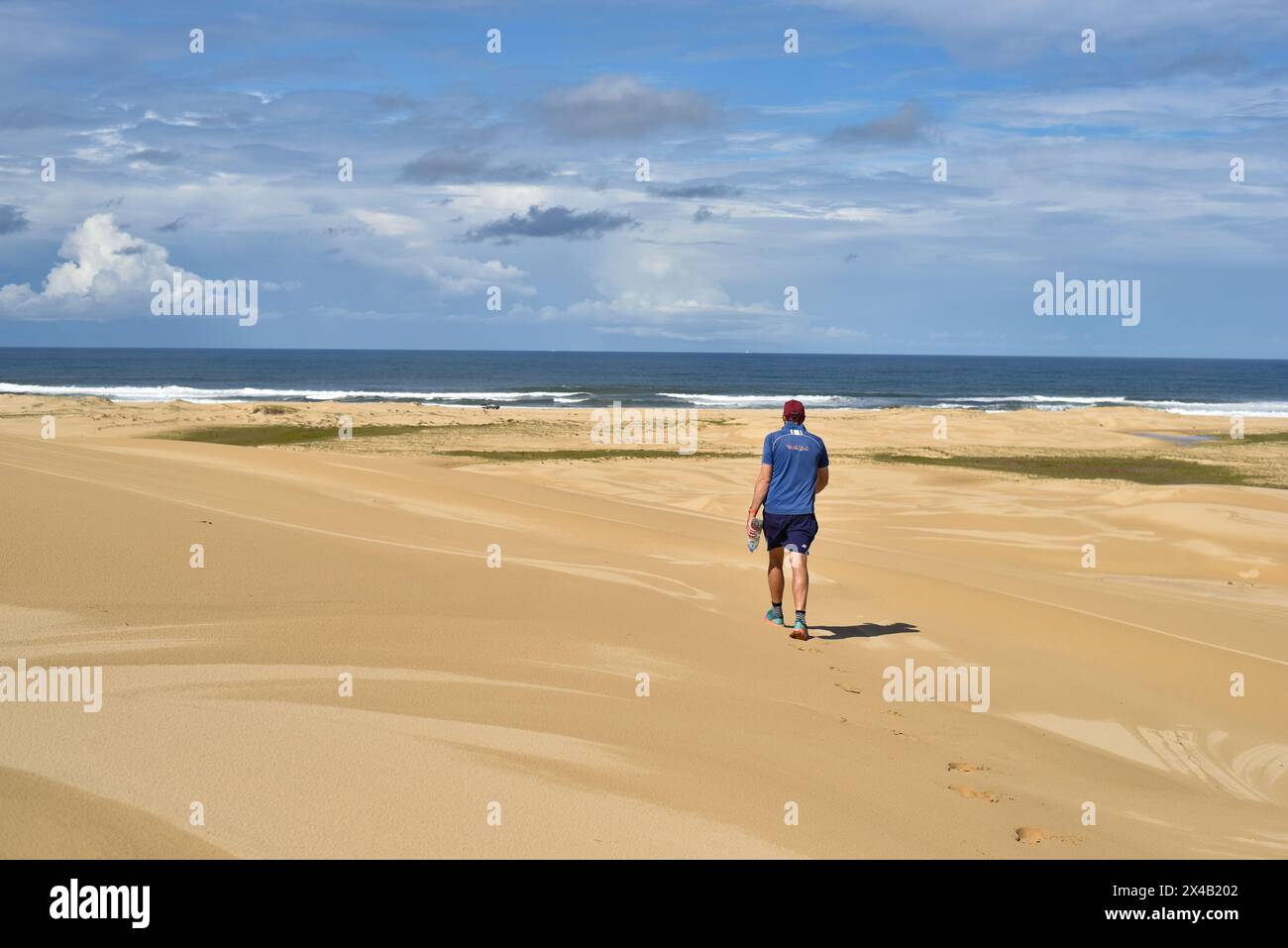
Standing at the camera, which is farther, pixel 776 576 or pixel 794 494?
pixel 776 576

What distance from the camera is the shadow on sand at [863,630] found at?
9703 mm

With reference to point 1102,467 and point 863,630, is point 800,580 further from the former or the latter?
point 1102,467

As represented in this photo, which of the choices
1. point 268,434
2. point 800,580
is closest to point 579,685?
point 800,580

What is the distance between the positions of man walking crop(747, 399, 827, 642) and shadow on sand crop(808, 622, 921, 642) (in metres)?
0.44

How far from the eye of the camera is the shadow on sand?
9.70 metres

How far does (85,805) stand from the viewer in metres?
3.99

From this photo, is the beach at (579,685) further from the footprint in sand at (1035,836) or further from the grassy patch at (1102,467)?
the grassy patch at (1102,467)

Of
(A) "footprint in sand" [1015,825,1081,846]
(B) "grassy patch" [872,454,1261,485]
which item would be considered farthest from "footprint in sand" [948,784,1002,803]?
(B) "grassy patch" [872,454,1261,485]

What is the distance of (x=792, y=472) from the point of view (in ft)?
30.5

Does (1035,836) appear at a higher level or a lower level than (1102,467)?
lower

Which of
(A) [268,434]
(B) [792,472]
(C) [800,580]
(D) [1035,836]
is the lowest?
(D) [1035,836]

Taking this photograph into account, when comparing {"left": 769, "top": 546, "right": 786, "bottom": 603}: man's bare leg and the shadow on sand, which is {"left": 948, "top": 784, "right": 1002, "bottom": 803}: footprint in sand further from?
Answer: {"left": 769, "top": 546, "right": 786, "bottom": 603}: man's bare leg

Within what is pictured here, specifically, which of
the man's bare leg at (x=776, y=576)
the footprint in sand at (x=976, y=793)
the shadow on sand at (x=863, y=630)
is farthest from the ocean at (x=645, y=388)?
the footprint in sand at (x=976, y=793)

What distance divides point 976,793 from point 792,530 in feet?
12.5
